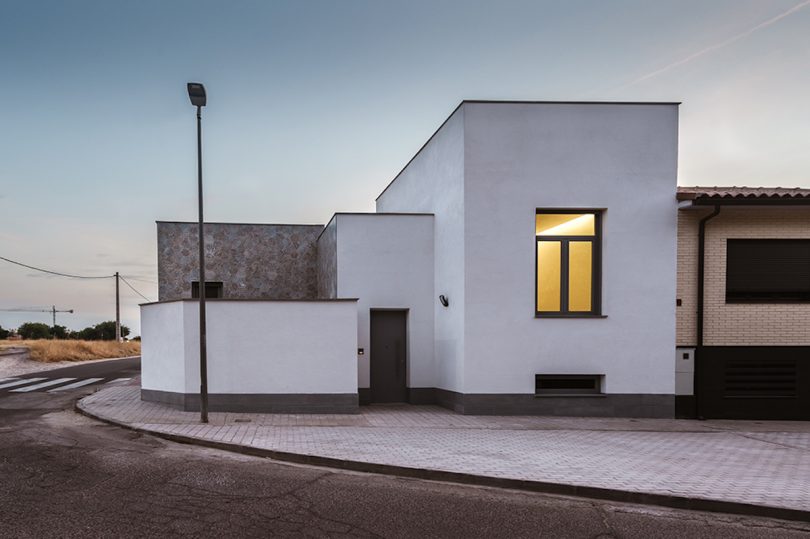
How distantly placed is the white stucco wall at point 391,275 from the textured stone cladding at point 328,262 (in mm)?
361

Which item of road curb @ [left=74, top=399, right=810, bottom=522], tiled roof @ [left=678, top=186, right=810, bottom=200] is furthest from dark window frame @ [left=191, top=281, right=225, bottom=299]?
tiled roof @ [left=678, top=186, right=810, bottom=200]

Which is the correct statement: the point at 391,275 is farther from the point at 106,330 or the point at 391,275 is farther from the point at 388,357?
the point at 106,330

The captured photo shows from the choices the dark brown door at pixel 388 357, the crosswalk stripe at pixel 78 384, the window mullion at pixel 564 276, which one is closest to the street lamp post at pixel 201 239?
the dark brown door at pixel 388 357

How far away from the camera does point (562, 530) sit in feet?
15.2

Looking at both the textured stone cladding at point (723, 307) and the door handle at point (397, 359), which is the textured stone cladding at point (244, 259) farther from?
the textured stone cladding at point (723, 307)

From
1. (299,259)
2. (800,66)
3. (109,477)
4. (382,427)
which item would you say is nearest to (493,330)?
(382,427)

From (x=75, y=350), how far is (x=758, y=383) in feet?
106

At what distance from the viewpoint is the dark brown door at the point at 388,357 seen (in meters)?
12.2

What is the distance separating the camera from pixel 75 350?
2766 cm

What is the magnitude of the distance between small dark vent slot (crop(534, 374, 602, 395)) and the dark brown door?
11.5ft

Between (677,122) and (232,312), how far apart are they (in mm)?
10857

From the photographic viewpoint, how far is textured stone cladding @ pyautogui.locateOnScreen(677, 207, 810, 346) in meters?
10.8

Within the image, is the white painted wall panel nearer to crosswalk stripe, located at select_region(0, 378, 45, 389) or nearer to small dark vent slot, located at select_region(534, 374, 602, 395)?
crosswalk stripe, located at select_region(0, 378, 45, 389)

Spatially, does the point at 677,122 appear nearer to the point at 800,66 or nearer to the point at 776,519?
the point at 800,66
